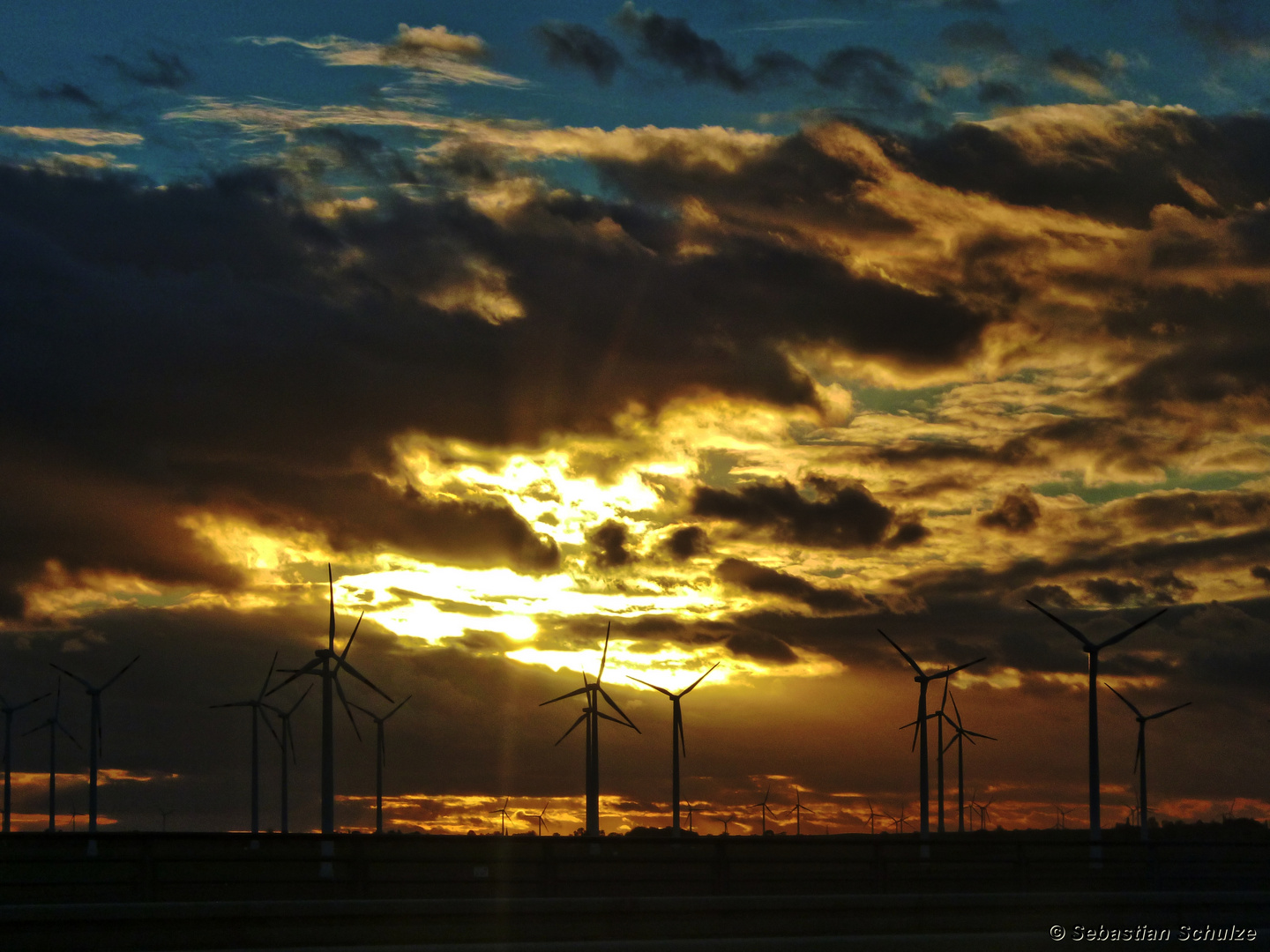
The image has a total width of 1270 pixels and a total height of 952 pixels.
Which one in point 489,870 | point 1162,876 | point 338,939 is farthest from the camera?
point 489,870

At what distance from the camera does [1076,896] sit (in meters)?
22.1

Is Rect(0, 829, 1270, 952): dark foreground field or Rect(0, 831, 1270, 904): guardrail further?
Rect(0, 831, 1270, 904): guardrail

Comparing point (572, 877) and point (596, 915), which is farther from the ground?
point (596, 915)

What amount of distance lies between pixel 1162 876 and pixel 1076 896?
1412 centimetres

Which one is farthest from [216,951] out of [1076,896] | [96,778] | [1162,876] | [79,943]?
[96,778]

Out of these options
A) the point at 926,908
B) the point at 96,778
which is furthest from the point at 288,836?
the point at 96,778

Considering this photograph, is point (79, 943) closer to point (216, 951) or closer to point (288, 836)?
point (216, 951)

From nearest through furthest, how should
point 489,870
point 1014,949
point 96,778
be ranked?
point 1014,949 < point 489,870 < point 96,778

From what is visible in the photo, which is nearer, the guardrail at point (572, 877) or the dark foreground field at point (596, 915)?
the dark foreground field at point (596, 915)

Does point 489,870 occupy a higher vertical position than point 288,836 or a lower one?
lower

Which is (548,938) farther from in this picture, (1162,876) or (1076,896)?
(1162,876)

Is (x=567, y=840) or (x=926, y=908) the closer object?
(x=926, y=908)

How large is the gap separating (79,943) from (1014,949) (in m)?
11.7

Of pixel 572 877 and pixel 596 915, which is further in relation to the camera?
pixel 572 877
